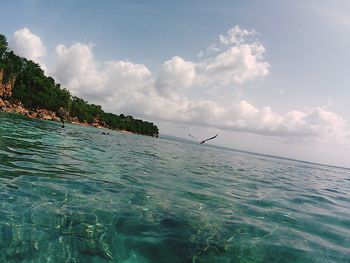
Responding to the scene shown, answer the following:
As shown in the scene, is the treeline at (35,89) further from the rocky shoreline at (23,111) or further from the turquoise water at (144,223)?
the turquoise water at (144,223)

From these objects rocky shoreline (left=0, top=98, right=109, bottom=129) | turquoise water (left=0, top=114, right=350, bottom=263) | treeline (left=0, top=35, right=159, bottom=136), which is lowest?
turquoise water (left=0, top=114, right=350, bottom=263)

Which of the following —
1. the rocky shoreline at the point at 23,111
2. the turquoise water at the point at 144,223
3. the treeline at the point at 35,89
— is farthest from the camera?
the treeline at the point at 35,89

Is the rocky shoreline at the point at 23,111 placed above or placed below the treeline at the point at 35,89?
below

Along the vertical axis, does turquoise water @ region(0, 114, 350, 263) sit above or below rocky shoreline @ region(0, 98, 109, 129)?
below

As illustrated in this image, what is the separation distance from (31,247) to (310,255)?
27.1 feet

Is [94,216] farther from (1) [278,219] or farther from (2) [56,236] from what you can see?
(1) [278,219]

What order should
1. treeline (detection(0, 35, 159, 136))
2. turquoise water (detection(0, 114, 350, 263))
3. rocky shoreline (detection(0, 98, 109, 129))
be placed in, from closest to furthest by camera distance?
turquoise water (detection(0, 114, 350, 263)) < rocky shoreline (detection(0, 98, 109, 129)) < treeline (detection(0, 35, 159, 136))

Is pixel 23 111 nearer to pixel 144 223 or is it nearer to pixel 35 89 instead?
pixel 35 89

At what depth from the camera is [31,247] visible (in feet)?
25.2

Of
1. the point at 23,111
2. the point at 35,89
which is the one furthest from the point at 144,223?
the point at 35,89

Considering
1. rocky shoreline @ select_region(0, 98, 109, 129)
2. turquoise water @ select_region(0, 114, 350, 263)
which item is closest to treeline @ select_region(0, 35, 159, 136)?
rocky shoreline @ select_region(0, 98, 109, 129)

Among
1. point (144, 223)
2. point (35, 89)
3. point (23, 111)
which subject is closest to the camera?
point (144, 223)

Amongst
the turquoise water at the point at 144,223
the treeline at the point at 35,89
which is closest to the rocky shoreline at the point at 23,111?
the treeline at the point at 35,89

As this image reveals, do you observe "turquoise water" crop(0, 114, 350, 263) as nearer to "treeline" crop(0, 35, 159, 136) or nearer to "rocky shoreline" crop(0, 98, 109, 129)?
"rocky shoreline" crop(0, 98, 109, 129)
